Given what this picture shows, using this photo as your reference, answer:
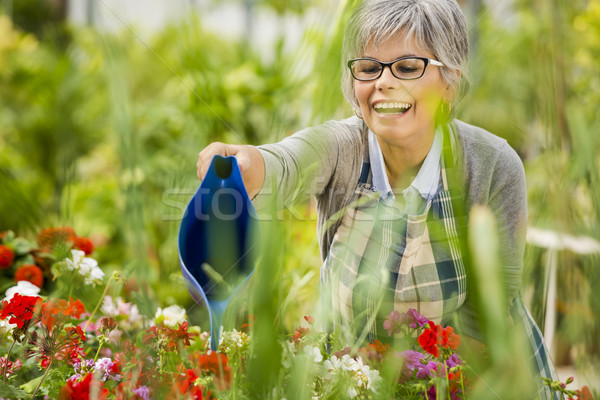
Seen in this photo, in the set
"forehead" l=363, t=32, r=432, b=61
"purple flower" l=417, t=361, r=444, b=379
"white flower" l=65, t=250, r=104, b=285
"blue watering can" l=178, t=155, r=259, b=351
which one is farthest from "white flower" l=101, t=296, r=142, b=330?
"forehead" l=363, t=32, r=432, b=61

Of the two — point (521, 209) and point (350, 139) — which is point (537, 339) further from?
point (350, 139)

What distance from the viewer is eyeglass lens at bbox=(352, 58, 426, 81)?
2.35ft

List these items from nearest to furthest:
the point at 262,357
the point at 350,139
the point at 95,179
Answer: the point at 262,357
the point at 350,139
the point at 95,179

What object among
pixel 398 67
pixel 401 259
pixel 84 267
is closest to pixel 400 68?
pixel 398 67

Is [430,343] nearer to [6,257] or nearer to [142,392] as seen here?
[142,392]

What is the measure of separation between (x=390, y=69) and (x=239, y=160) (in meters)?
0.28

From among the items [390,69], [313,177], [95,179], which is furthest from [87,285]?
[95,179]

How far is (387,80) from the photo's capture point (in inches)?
27.9

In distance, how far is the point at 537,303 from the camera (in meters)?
0.65

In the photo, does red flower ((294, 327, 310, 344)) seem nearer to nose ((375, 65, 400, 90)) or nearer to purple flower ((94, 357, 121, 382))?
purple flower ((94, 357, 121, 382))

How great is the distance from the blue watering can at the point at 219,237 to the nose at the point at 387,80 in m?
0.27

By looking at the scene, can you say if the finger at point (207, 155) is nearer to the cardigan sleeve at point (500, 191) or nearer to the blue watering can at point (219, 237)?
the blue watering can at point (219, 237)

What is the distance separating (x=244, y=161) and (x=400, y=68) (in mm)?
287

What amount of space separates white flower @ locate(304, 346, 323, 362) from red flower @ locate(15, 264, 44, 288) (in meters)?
0.50
